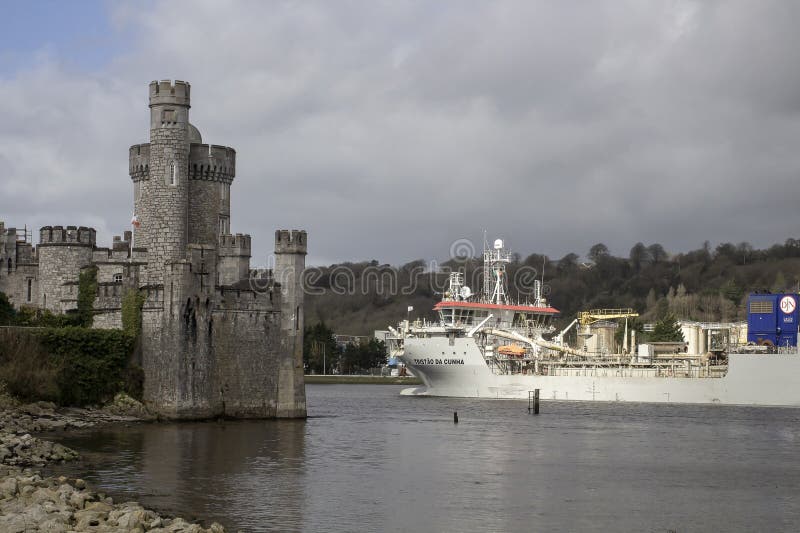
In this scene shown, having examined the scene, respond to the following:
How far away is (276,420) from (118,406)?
557 cm

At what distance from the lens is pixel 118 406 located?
125 ft

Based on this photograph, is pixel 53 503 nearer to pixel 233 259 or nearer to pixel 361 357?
pixel 233 259

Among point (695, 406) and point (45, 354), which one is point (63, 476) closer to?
point (45, 354)

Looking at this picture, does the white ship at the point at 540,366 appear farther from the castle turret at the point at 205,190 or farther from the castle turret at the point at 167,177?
the castle turret at the point at 167,177

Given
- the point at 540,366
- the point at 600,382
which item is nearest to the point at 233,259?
the point at 600,382

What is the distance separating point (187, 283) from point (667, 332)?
51.8 metres

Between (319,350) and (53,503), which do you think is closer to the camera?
(53,503)

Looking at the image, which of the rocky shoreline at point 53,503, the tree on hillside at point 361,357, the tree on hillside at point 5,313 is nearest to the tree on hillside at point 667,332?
the tree on hillside at point 361,357

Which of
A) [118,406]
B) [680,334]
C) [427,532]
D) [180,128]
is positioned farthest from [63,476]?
[680,334]

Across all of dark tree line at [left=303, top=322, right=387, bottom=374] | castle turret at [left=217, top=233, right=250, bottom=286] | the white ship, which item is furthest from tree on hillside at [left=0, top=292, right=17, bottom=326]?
dark tree line at [left=303, top=322, right=387, bottom=374]

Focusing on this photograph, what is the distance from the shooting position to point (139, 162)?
4334 cm

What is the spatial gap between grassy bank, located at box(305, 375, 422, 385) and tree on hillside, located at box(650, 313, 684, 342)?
23258mm

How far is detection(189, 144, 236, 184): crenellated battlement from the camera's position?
140ft

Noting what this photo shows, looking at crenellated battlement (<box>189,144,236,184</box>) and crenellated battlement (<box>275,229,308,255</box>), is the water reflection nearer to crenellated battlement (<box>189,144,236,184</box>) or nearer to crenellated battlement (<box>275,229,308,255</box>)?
crenellated battlement (<box>275,229,308,255</box>)
